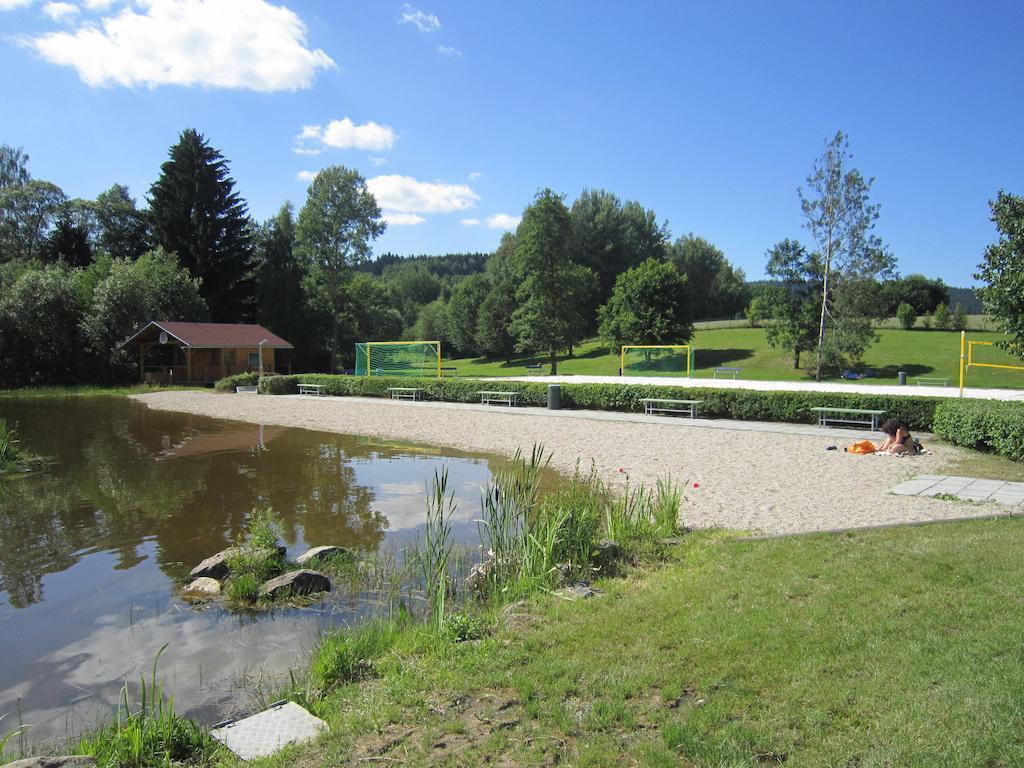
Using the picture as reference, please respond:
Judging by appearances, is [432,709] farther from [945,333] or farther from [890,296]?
[890,296]

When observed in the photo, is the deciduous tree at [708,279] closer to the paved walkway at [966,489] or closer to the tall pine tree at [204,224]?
the tall pine tree at [204,224]

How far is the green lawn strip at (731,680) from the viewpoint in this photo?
9.30 feet

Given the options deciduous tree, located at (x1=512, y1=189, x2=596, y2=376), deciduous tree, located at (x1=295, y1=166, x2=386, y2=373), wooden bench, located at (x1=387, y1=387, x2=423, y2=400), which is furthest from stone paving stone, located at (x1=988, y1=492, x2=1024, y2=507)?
deciduous tree, located at (x1=295, y1=166, x2=386, y2=373)

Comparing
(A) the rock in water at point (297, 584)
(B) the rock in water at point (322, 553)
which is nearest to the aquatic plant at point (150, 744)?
(A) the rock in water at point (297, 584)

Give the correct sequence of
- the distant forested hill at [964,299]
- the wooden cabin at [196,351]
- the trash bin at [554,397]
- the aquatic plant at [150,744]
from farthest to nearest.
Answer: the distant forested hill at [964,299] → the wooden cabin at [196,351] → the trash bin at [554,397] → the aquatic plant at [150,744]

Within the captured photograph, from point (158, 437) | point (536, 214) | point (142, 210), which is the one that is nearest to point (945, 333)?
point (536, 214)

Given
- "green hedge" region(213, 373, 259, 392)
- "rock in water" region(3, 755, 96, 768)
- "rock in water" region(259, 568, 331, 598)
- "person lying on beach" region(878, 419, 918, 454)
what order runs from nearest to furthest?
"rock in water" region(3, 755, 96, 768) → "rock in water" region(259, 568, 331, 598) → "person lying on beach" region(878, 419, 918, 454) → "green hedge" region(213, 373, 259, 392)

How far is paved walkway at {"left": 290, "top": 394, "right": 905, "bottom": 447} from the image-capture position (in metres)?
13.9

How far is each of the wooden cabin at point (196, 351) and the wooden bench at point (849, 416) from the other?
2837 centimetres

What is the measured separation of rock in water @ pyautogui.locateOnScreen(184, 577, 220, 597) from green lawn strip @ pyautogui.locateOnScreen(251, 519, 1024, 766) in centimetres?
264

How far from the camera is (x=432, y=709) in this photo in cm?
334

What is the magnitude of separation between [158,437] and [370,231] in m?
35.3

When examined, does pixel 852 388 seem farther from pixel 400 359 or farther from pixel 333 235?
pixel 333 235

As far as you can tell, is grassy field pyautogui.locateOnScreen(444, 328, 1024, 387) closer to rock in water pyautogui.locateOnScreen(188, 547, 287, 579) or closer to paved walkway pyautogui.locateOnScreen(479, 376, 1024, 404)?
paved walkway pyautogui.locateOnScreen(479, 376, 1024, 404)
